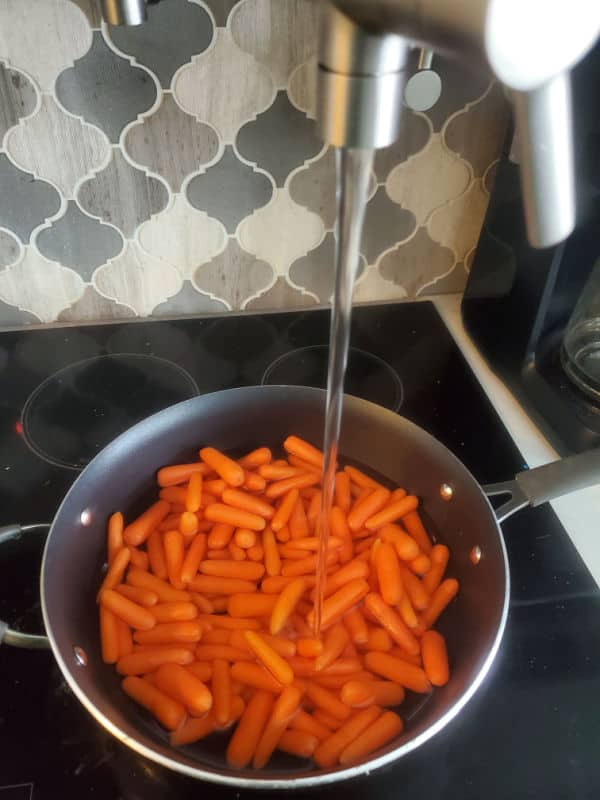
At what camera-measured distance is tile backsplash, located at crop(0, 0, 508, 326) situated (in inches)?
28.9

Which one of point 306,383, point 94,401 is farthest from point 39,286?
point 306,383

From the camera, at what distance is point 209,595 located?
28.9 inches

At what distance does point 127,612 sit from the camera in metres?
0.68

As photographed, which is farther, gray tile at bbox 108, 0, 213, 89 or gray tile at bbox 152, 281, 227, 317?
gray tile at bbox 152, 281, 227, 317

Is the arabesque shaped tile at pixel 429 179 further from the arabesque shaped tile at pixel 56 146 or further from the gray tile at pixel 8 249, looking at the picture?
the gray tile at pixel 8 249

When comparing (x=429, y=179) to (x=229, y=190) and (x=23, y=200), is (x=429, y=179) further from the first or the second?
(x=23, y=200)

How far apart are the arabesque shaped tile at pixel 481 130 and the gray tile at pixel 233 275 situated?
30cm

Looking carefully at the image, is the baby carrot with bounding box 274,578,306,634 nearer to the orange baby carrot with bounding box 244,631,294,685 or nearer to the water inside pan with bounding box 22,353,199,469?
the orange baby carrot with bounding box 244,631,294,685

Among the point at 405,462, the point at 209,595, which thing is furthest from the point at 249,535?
the point at 405,462

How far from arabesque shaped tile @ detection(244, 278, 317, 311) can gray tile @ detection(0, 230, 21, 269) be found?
32cm

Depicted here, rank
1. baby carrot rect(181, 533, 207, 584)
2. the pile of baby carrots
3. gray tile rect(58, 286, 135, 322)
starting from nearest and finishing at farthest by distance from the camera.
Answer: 1. the pile of baby carrots
2. baby carrot rect(181, 533, 207, 584)
3. gray tile rect(58, 286, 135, 322)

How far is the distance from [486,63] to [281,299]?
0.74 metres

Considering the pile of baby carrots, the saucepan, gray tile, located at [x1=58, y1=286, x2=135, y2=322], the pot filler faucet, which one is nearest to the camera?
the pot filler faucet

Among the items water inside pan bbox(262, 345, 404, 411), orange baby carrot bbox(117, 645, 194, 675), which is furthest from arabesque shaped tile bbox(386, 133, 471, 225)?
orange baby carrot bbox(117, 645, 194, 675)
